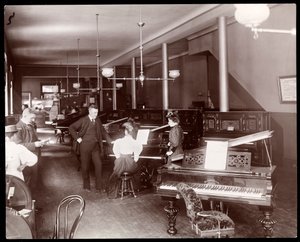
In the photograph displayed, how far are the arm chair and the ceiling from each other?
4619mm

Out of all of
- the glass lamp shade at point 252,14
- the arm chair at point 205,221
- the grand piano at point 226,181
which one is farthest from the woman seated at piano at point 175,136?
the glass lamp shade at point 252,14

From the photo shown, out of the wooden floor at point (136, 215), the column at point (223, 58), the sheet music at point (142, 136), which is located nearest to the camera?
the wooden floor at point (136, 215)

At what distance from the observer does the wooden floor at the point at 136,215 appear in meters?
4.55

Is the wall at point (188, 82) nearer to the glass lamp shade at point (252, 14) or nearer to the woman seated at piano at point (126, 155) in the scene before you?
the woman seated at piano at point (126, 155)

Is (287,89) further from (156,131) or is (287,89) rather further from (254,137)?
(254,137)

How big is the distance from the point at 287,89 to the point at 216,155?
4.44m

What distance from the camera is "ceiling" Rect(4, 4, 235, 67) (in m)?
7.52

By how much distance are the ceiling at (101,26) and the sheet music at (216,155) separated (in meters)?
3.87

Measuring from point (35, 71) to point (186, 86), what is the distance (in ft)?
25.2

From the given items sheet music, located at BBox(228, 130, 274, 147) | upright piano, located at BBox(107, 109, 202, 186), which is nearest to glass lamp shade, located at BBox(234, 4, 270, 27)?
sheet music, located at BBox(228, 130, 274, 147)

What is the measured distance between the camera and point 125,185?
630 cm

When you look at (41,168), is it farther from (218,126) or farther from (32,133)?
(218,126)

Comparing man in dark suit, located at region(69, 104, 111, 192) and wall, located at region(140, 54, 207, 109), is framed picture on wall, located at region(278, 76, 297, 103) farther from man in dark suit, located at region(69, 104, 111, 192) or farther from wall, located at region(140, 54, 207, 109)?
wall, located at region(140, 54, 207, 109)
